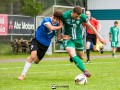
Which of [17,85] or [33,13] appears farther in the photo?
[33,13]

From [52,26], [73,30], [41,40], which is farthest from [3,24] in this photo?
[52,26]

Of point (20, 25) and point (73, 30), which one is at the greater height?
point (73, 30)

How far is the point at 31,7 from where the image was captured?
3156 cm

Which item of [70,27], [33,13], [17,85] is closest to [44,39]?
[70,27]

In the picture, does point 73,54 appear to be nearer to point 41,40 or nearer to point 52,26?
point 52,26

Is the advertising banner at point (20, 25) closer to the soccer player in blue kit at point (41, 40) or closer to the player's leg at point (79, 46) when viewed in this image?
the player's leg at point (79, 46)

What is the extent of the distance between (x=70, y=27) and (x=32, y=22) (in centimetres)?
1713

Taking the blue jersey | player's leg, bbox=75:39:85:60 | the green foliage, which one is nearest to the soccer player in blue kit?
the blue jersey

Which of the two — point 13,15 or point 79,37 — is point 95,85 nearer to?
point 79,37

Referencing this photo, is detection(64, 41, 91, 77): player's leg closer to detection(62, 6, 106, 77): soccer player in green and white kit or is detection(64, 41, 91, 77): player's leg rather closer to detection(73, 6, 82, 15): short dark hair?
detection(62, 6, 106, 77): soccer player in green and white kit

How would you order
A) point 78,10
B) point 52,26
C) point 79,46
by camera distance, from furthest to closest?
1. point 79,46
2. point 52,26
3. point 78,10

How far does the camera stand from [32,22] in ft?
101

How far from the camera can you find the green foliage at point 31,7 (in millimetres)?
31406

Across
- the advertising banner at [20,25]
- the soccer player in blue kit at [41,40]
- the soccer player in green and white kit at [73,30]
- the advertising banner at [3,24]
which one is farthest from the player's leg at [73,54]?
the advertising banner at [20,25]
